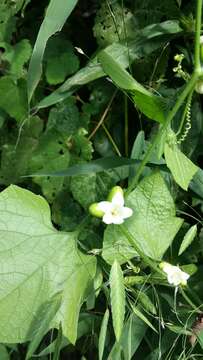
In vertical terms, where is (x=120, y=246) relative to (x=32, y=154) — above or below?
below

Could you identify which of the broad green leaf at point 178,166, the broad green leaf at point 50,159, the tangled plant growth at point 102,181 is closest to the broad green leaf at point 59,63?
the tangled plant growth at point 102,181

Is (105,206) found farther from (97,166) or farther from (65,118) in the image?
(65,118)

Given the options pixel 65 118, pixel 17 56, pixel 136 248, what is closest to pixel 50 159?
pixel 65 118

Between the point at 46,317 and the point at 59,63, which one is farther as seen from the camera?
the point at 59,63

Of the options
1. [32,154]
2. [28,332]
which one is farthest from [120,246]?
[32,154]

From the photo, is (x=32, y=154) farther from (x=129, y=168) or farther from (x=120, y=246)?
(x=120, y=246)

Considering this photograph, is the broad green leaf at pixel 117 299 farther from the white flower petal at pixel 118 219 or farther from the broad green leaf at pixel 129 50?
the broad green leaf at pixel 129 50

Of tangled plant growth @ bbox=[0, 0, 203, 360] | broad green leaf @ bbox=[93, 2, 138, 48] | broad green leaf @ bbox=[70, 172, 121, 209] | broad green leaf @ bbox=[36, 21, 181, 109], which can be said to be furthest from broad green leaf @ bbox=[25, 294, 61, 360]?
broad green leaf @ bbox=[93, 2, 138, 48]
